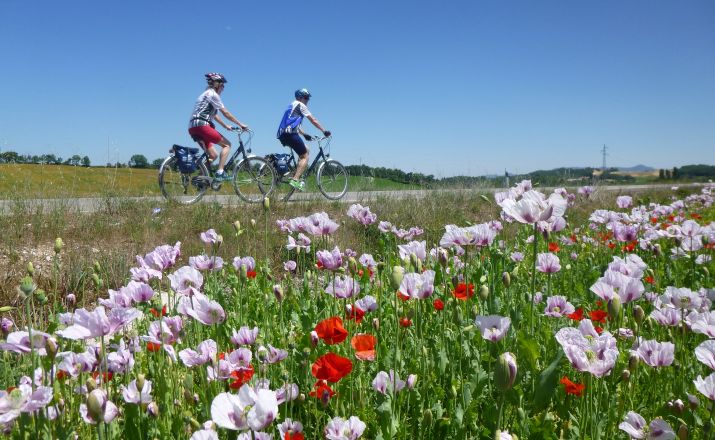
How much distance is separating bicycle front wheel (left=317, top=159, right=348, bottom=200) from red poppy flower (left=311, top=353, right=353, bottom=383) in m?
8.40

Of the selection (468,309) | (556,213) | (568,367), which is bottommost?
(568,367)

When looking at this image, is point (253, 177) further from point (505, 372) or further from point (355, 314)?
point (505, 372)

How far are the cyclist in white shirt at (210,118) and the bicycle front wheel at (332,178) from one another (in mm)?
2163

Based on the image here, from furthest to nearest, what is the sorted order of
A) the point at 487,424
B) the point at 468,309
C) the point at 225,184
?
the point at 225,184
the point at 468,309
the point at 487,424

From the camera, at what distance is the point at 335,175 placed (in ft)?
33.9

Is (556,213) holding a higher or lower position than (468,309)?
higher

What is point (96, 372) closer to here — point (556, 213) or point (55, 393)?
point (55, 393)

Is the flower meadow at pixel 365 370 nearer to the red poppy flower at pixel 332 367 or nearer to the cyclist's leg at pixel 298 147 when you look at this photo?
the red poppy flower at pixel 332 367

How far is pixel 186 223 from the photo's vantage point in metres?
5.58

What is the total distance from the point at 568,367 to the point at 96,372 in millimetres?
1903

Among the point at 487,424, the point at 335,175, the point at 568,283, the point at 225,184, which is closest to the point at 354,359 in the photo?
the point at 487,424

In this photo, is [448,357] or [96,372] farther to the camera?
[448,357]

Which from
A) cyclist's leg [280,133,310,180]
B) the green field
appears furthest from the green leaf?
cyclist's leg [280,133,310,180]

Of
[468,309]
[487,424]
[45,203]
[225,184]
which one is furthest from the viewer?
[225,184]
